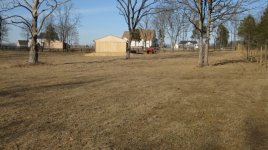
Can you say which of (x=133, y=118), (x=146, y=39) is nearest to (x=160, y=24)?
(x=146, y=39)

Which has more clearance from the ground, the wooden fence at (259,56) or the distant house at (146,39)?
the distant house at (146,39)

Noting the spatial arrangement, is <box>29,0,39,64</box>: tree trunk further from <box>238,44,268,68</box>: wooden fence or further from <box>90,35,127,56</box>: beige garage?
<box>90,35,127,56</box>: beige garage

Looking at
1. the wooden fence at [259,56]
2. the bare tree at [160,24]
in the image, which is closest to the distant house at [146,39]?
the bare tree at [160,24]

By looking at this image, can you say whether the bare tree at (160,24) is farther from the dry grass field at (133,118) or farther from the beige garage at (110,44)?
the dry grass field at (133,118)

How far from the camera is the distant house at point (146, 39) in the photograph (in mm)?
101262

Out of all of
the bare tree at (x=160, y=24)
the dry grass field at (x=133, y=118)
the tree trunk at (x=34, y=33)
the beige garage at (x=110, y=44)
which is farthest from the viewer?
the bare tree at (x=160, y=24)

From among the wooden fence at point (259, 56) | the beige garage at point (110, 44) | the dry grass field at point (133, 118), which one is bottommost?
the dry grass field at point (133, 118)

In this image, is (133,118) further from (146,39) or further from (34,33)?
(146,39)

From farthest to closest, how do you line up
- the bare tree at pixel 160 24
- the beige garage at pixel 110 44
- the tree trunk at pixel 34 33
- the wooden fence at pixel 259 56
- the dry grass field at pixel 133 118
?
the bare tree at pixel 160 24 → the beige garage at pixel 110 44 → the tree trunk at pixel 34 33 → the wooden fence at pixel 259 56 → the dry grass field at pixel 133 118

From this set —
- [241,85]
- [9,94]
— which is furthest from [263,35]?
[9,94]

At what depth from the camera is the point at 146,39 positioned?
10744cm

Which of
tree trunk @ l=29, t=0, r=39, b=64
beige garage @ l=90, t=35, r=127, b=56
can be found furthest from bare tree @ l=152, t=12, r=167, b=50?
tree trunk @ l=29, t=0, r=39, b=64

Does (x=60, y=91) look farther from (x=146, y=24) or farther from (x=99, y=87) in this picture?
(x=146, y=24)

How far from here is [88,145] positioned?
6453mm
